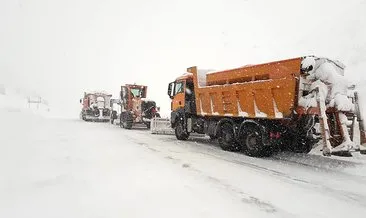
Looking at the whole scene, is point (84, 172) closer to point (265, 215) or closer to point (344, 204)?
point (265, 215)

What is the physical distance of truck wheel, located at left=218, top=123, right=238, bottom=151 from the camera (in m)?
11.4

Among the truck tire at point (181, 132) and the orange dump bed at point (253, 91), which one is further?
the truck tire at point (181, 132)

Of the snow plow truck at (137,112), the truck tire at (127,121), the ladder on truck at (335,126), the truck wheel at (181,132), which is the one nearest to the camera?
the ladder on truck at (335,126)

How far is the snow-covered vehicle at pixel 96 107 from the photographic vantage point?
1193 inches

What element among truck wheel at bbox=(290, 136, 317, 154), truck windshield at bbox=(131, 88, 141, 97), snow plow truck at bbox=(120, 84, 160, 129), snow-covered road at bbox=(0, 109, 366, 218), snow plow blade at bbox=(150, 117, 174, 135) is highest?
truck windshield at bbox=(131, 88, 141, 97)

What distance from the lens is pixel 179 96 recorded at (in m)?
15.4

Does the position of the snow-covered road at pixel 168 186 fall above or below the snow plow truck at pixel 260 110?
below

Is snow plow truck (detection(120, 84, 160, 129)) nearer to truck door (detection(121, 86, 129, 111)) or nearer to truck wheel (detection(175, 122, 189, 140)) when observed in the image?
truck door (detection(121, 86, 129, 111))

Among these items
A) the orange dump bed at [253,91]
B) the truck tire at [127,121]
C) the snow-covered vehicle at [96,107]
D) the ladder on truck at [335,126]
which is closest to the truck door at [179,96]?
the orange dump bed at [253,91]

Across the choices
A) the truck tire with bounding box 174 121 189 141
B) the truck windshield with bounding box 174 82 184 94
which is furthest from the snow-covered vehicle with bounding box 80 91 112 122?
the truck tire with bounding box 174 121 189 141

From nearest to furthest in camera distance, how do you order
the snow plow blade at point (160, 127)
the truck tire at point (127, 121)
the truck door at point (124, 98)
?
the snow plow blade at point (160, 127)
the truck tire at point (127, 121)
the truck door at point (124, 98)

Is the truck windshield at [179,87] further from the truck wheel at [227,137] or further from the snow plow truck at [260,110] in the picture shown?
the truck wheel at [227,137]

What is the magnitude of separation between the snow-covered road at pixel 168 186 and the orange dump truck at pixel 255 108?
3.14ft

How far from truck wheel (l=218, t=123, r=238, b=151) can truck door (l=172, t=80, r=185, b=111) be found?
3.49 meters
